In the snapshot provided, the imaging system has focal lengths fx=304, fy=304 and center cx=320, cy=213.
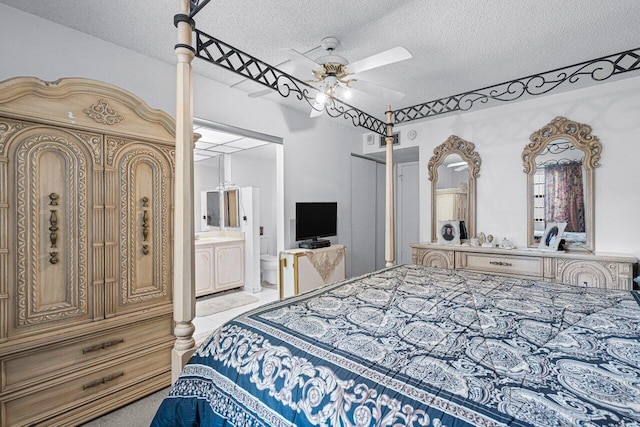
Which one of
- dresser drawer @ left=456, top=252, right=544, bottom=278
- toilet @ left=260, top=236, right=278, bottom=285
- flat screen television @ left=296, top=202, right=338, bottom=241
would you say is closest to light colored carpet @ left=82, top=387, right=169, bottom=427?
flat screen television @ left=296, top=202, right=338, bottom=241

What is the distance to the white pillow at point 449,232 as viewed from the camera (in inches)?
159

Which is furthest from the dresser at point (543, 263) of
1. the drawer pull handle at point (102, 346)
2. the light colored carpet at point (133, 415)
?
the drawer pull handle at point (102, 346)

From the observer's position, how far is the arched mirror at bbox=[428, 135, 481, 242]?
13.4 ft

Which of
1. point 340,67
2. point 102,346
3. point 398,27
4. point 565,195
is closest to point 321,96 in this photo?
point 340,67

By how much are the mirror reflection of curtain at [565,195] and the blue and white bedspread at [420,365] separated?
2.09 meters

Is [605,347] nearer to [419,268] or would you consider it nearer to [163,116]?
[419,268]

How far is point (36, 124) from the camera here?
1.79 m

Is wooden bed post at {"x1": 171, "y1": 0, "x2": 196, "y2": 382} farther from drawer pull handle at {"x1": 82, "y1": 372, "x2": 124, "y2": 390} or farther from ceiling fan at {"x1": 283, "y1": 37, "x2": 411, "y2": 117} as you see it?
drawer pull handle at {"x1": 82, "y1": 372, "x2": 124, "y2": 390}

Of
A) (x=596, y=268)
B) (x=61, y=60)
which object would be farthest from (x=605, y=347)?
(x=61, y=60)

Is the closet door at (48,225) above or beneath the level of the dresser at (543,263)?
above

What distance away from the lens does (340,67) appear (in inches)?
89.8

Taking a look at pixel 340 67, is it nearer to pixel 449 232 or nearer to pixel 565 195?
pixel 449 232

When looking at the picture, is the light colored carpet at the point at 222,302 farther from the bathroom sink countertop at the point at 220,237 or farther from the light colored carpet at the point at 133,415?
the light colored carpet at the point at 133,415

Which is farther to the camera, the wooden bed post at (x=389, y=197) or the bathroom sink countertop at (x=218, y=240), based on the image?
the bathroom sink countertop at (x=218, y=240)
